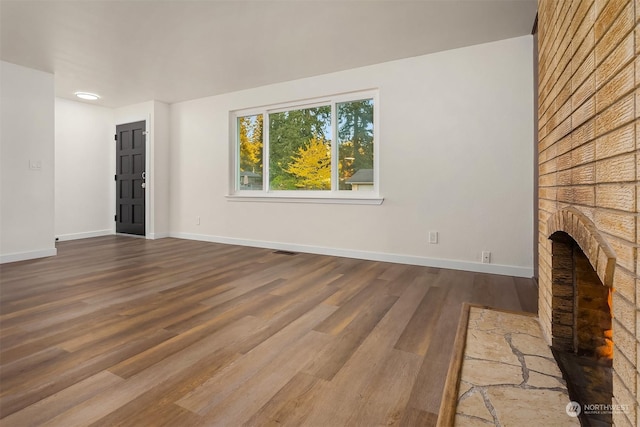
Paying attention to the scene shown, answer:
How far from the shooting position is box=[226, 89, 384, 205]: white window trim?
3854 mm

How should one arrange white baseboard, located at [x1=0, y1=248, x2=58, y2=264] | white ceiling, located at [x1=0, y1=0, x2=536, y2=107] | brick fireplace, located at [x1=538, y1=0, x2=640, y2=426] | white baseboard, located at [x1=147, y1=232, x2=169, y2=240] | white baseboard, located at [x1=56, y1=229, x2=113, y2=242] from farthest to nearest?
1. white baseboard, located at [x1=147, y1=232, x2=169, y2=240]
2. white baseboard, located at [x1=56, y1=229, x2=113, y2=242]
3. white baseboard, located at [x1=0, y1=248, x2=58, y2=264]
4. white ceiling, located at [x1=0, y1=0, x2=536, y2=107]
5. brick fireplace, located at [x1=538, y1=0, x2=640, y2=426]

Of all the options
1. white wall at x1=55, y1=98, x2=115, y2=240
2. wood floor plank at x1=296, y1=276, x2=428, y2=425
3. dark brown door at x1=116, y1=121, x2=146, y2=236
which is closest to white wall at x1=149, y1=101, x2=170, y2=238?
dark brown door at x1=116, y1=121, x2=146, y2=236

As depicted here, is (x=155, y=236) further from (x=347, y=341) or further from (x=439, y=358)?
(x=439, y=358)

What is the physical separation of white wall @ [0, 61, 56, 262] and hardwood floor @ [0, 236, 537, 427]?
29.9 inches

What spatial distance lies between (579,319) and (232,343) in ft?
5.68

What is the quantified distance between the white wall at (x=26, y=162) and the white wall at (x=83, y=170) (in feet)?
4.63

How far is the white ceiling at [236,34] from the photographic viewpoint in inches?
104

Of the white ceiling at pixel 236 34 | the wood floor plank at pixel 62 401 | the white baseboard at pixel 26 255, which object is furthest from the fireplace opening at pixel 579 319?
the white baseboard at pixel 26 255

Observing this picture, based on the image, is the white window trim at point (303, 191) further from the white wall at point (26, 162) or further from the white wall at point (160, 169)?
the white wall at point (26, 162)

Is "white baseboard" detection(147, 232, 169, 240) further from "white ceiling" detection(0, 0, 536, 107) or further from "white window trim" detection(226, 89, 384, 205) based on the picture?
"white ceiling" detection(0, 0, 536, 107)

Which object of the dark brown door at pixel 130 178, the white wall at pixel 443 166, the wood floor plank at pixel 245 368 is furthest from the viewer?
the dark brown door at pixel 130 178

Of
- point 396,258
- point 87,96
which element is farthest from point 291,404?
point 87,96

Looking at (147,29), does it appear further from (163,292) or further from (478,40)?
(478,40)

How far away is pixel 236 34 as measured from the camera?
3.11 m
